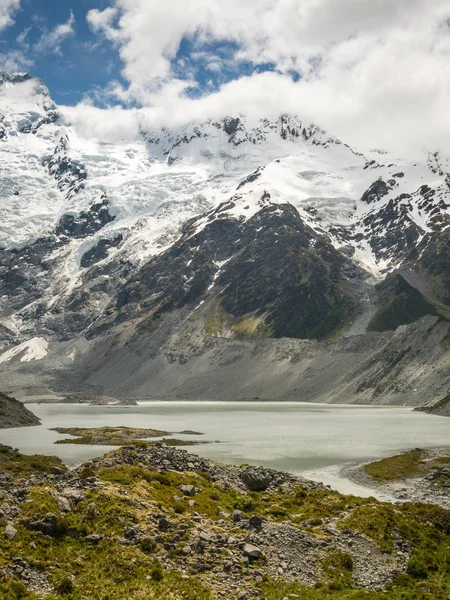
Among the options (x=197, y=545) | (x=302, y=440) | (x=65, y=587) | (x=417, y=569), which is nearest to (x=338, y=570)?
(x=417, y=569)

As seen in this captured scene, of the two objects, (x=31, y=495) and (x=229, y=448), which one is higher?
(x=31, y=495)

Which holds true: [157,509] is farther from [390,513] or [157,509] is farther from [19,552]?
[390,513]

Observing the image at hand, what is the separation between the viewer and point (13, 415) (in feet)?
509

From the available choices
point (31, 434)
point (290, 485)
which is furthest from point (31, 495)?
point (31, 434)

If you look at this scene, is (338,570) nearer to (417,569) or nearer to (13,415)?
(417,569)

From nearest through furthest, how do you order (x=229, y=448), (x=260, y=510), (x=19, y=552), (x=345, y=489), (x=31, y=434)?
(x=19, y=552) → (x=260, y=510) → (x=345, y=489) → (x=229, y=448) → (x=31, y=434)

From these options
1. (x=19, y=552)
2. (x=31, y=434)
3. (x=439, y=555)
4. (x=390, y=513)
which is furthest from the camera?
(x=31, y=434)

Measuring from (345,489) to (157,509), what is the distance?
2806 centimetres

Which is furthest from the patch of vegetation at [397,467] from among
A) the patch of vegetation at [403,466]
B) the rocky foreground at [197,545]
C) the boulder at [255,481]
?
the rocky foreground at [197,545]

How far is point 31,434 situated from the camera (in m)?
129

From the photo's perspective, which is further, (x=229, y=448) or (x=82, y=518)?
(x=229, y=448)

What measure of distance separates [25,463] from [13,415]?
302 ft

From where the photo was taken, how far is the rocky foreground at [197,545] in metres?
25.8

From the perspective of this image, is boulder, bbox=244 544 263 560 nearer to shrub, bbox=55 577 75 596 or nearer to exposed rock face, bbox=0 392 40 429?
shrub, bbox=55 577 75 596
